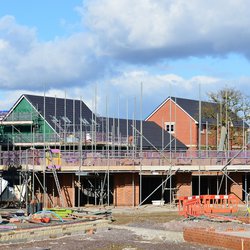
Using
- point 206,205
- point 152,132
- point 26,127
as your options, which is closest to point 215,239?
point 206,205

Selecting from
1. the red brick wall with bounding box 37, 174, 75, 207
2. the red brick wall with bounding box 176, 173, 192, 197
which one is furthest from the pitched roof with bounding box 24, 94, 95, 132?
the red brick wall with bounding box 176, 173, 192, 197

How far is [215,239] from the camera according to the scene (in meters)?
23.4

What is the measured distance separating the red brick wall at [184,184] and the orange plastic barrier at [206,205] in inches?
79.1

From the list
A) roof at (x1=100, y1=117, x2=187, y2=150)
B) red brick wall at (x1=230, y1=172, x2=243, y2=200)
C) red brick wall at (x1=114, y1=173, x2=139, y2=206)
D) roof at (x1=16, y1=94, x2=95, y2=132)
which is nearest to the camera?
red brick wall at (x1=114, y1=173, x2=139, y2=206)

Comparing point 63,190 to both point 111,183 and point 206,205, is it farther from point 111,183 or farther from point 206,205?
point 206,205

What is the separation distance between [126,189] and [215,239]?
54.9 feet

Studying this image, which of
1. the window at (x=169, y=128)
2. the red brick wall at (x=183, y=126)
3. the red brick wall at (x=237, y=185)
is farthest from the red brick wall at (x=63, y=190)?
the window at (x=169, y=128)

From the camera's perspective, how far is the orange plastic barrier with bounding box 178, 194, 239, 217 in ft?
109

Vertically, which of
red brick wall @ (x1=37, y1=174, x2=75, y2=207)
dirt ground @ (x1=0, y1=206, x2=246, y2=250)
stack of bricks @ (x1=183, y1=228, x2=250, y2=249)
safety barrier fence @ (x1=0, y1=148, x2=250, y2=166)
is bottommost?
dirt ground @ (x1=0, y1=206, x2=246, y2=250)

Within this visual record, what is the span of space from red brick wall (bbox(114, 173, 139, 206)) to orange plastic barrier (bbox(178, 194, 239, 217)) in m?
4.12

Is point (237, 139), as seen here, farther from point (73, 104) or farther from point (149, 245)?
point (149, 245)

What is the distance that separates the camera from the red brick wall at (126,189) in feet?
130

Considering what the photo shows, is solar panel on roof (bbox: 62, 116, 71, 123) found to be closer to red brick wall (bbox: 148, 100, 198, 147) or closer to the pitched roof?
the pitched roof

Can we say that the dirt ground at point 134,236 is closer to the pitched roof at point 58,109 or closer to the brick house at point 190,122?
the pitched roof at point 58,109
